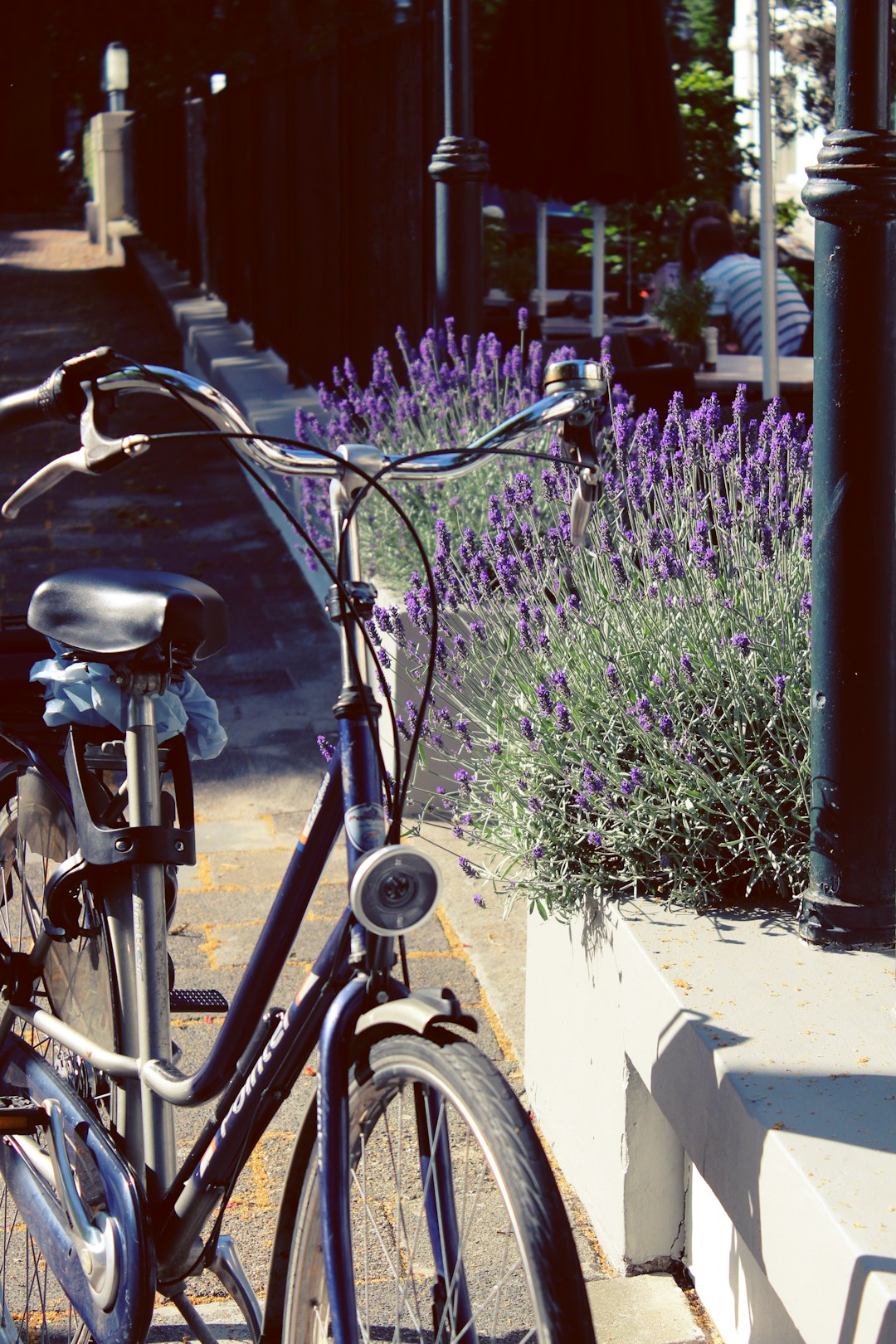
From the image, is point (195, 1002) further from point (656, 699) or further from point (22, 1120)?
point (656, 699)

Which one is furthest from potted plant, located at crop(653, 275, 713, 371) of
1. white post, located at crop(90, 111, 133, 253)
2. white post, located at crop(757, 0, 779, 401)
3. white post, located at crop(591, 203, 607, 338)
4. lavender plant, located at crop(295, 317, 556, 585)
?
white post, located at crop(90, 111, 133, 253)

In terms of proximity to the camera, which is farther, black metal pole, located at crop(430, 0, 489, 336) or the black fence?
the black fence

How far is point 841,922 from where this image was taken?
251 centimetres

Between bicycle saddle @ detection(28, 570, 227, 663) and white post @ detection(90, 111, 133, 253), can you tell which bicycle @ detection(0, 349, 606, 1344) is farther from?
white post @ detection(90, 111, 133, 253)

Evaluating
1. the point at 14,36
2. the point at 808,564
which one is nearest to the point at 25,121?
the point at 14,36

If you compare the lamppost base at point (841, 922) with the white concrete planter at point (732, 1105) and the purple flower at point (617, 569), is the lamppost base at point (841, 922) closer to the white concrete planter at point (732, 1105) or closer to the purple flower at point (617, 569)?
the white concrete planter at point (732, 1105)

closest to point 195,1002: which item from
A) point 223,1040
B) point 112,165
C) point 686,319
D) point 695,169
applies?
point 223,1040

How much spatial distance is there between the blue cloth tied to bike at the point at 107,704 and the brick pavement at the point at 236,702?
962mm

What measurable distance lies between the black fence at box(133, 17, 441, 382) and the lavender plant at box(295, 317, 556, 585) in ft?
6.28

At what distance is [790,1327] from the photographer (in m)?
2.15

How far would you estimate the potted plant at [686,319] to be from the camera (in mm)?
8188

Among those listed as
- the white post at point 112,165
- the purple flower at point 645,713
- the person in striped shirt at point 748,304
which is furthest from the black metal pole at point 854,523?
the white post at point 112,165

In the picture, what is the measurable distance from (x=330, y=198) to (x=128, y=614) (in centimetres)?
813

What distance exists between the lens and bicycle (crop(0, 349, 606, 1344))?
1701 mm
